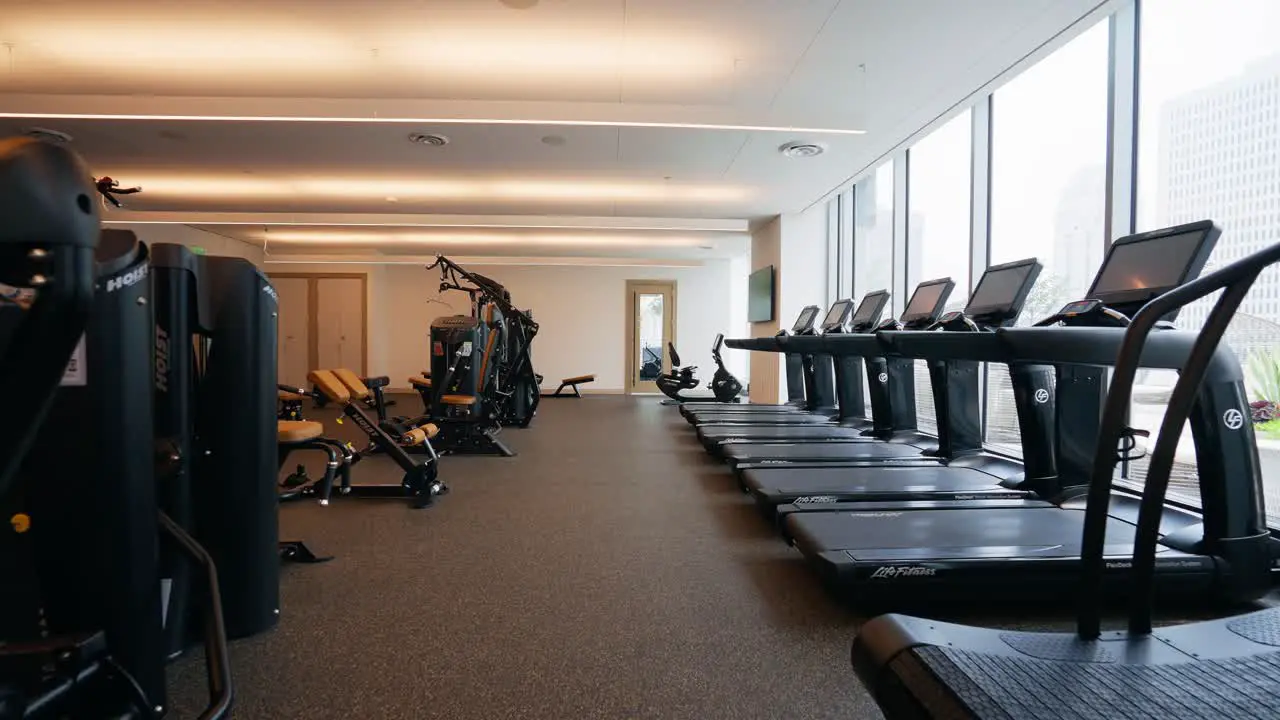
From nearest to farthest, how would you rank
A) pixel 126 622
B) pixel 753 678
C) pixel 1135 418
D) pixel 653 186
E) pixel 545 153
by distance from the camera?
pixel 126 622 → pixel 753 678 → pixel 1135 418 → pixel 545 153 → pixel 653 186

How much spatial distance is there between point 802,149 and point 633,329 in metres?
7.65

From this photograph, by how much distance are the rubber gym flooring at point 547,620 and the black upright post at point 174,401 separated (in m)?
0.25

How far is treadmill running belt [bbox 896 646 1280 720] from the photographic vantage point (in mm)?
1159

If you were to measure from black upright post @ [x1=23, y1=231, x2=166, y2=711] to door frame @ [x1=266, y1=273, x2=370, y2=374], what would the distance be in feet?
38.7

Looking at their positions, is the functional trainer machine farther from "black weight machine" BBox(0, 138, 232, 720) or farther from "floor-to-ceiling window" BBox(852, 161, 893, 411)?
"black weight machine" BBox(0, 138, 232, 720)

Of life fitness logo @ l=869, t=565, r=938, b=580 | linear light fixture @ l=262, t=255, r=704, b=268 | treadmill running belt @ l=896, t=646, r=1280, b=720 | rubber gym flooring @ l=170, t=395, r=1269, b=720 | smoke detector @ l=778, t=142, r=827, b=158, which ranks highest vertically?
smoke detector @ l=778, t=142, r=827, b=158

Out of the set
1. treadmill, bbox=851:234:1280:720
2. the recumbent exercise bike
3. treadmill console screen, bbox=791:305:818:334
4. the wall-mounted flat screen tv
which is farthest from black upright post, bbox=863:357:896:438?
the wall-mounted flat screen tv

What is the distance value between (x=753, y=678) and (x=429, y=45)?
13.6 ft

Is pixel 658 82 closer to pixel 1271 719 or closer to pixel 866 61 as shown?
pixel 866 61

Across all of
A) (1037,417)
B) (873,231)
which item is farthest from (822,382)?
(1037,417)

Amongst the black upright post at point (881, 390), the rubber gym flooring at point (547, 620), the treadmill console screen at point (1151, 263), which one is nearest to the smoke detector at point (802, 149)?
the black upright post at point (881, 390)

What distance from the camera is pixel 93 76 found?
182 inches

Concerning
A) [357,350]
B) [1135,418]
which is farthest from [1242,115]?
[357,350]

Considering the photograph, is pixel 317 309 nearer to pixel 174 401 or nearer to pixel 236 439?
pixel 236 439
